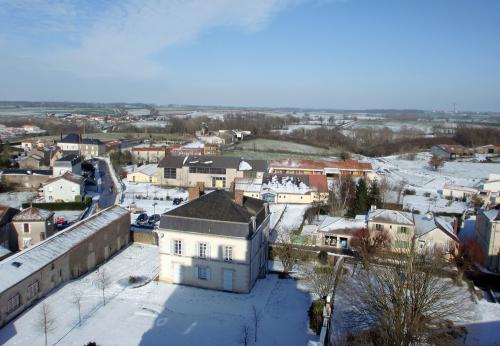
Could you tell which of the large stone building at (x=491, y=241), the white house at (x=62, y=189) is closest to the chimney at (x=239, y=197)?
the large stone building at (x=491, y=241)

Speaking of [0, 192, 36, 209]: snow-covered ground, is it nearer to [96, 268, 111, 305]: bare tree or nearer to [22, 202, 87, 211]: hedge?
[22, 202, 87, 211]: hedge

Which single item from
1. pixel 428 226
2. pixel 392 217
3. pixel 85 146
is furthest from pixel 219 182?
pixel 85 146

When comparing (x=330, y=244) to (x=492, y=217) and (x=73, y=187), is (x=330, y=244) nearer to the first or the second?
(x=492, y=217)

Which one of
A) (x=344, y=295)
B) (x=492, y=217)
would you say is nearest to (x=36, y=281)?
(x=344, y=295)

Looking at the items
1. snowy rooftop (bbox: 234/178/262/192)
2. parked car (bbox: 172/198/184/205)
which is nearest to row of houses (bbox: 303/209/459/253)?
snowy rooftop (bbox: 234/178/262/192)

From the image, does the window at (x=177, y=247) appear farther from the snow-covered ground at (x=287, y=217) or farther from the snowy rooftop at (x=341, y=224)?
the snowy rooftop at (x=341, y=224)
